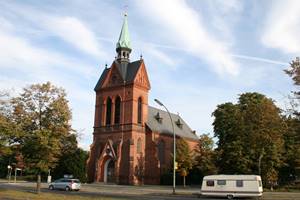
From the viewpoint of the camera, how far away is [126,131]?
61.6 meters

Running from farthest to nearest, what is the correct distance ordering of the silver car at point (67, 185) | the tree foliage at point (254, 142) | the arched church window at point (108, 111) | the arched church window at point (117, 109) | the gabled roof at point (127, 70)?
1. the arched church window at point (108, 111)
2. the gabled roof at point (127, 70)
3. the arched church window at point (117, 109)
4. the tree foliage at point (254, 142)
5. the silver car at point (67, 185)

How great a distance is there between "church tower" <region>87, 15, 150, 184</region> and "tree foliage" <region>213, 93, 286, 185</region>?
14.3m

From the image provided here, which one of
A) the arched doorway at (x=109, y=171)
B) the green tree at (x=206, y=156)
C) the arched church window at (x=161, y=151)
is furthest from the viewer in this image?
the arched church window at (x=161, y=151)

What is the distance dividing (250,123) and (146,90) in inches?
890

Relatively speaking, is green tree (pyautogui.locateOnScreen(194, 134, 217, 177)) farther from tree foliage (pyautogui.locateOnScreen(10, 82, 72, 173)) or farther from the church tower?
tree foliage (pyautogui.locateOnScreen(10, 82, 72, 173))

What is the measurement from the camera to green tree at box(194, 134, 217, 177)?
53.7 metres

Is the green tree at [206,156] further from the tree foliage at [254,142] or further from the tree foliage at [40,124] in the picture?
the tree foliage at [40,124]

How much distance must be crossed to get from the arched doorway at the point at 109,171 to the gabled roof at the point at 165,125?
8866 mm

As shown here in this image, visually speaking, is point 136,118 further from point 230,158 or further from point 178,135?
point 230,158

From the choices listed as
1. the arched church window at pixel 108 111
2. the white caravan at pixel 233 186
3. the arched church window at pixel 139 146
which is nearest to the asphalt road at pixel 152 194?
the white caravan at pixel 233 186

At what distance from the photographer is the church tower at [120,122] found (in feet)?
198

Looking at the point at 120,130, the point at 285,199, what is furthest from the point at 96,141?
the point at 285,199

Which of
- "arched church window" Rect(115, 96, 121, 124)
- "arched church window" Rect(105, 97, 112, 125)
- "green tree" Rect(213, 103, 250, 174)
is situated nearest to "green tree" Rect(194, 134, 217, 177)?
"green tree" Rect(213, 103, 250, 174)

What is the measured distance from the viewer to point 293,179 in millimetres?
58656
